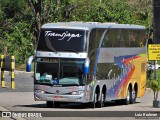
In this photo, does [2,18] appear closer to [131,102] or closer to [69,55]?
[131,102]

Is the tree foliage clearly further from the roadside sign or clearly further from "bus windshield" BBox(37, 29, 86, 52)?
the roadside sign

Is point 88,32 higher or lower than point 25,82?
higher

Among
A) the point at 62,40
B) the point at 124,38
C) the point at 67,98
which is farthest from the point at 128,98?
the point at 62,40

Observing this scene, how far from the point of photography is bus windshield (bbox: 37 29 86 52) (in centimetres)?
2852

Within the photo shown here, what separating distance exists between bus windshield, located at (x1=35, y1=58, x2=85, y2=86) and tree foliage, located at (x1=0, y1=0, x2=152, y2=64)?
98.2ft

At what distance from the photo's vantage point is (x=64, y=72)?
93.5 ft

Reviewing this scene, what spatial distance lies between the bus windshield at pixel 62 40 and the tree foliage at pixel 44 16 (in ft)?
96.4

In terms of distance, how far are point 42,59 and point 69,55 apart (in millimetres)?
1166

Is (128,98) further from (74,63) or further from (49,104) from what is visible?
(74,63)

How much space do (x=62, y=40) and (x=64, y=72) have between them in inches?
50.0

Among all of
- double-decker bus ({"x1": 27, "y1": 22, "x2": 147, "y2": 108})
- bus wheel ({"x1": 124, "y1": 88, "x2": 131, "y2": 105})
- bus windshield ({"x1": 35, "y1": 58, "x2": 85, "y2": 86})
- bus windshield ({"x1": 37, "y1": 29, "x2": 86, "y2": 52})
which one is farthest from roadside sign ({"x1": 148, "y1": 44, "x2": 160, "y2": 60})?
bus wheel ({"x1": 124, "y1": 88, "x2": 131, "y2": 105})

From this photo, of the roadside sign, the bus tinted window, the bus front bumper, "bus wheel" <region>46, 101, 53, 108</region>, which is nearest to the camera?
the bus front bumper

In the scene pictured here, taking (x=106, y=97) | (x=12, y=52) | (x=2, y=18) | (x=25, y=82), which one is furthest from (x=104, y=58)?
(x=2, y=18)

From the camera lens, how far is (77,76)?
93.4ft
